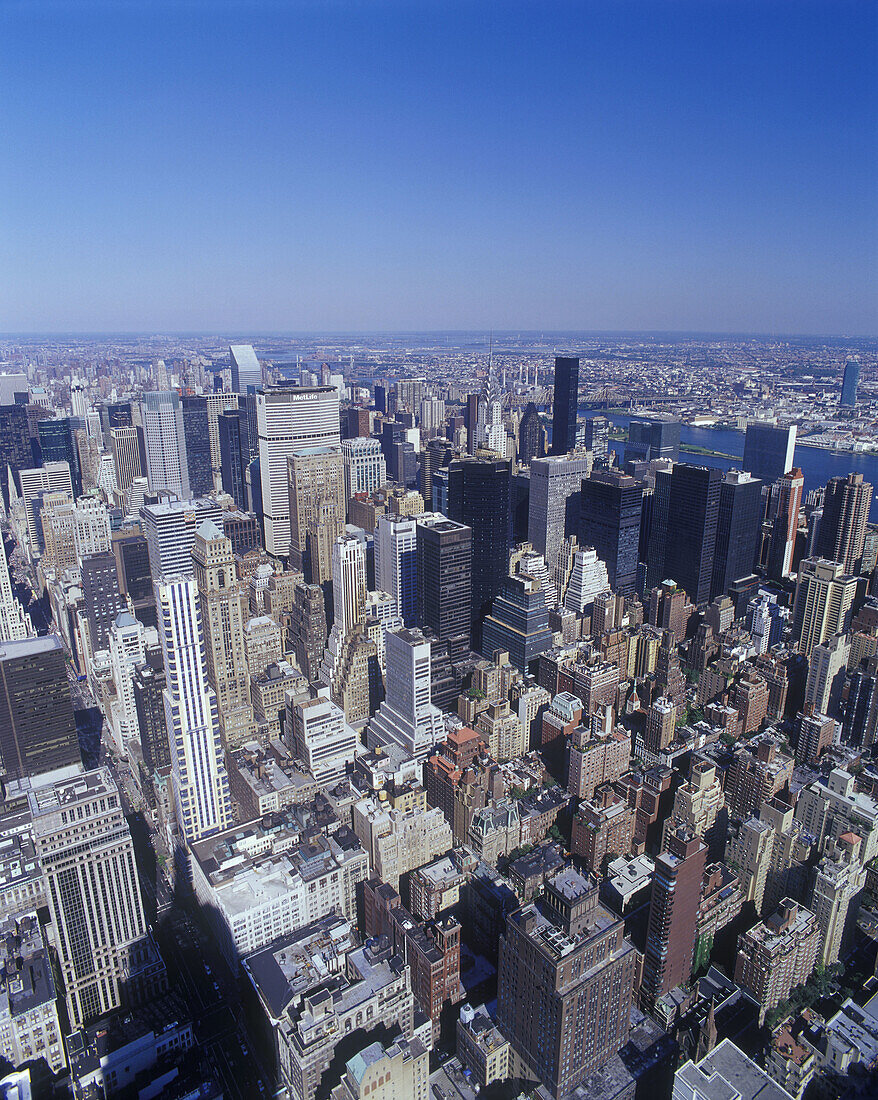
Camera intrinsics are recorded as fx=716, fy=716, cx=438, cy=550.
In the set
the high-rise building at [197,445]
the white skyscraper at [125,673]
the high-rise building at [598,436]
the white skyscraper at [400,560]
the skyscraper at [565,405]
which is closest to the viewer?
the white skyscraper at [125,673]

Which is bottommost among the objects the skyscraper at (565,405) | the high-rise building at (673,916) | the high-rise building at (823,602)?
the high-rise building at (673,916)

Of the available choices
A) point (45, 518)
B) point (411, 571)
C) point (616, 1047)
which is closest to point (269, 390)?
point (45, 518)

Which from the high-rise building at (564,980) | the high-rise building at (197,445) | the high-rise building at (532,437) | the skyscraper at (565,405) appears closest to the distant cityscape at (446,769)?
the high-rise building at (564,980)

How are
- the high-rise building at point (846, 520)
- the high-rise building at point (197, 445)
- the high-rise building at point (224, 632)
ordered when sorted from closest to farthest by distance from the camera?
1. the high-rise building at point (224, 632)
2. the high-rise building at point (846, 520)
3. the high-rise building at point (197, 445)

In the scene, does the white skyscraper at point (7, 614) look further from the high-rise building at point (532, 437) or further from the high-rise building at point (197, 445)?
the high-rise building at point (532, 437)

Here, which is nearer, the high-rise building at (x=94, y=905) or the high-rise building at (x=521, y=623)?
the high-rise building at (x=94, y=905)

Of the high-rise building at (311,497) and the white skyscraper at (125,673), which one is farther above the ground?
the high-rise building at (311,497)

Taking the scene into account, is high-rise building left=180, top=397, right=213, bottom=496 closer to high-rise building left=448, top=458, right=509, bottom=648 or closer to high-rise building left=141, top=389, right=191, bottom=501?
high-rise building left=141, top=389, right=191, bottom=501
